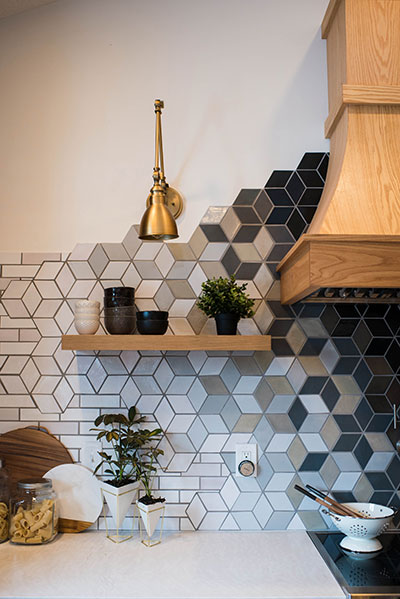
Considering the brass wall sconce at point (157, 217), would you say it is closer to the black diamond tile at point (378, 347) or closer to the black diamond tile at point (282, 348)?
the black diamond tile at point (282, 348)

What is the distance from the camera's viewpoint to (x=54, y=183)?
6.58ft

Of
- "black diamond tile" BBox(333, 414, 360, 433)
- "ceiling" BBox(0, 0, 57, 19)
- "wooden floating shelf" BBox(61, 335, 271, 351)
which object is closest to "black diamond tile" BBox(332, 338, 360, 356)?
"black diamond tile" BBox(333, 414, 360, 433)

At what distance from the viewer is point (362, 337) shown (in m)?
1.93

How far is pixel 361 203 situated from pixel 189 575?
1203 mm

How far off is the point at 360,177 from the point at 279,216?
41cm

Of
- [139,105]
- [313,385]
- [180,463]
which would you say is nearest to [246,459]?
[180,463]

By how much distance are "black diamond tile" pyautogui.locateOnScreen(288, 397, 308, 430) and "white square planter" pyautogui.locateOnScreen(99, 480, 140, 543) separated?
60 cm

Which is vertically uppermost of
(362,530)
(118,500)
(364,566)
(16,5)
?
(16,5)

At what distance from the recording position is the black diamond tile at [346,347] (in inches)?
76.0

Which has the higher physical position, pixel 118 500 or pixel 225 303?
pixel 225 303

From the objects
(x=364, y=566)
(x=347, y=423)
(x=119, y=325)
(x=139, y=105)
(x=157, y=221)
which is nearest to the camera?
(x=364, y=566)

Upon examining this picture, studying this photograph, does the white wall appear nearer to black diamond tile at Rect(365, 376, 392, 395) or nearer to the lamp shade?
the lamp shade

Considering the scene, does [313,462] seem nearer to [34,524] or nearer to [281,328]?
[281,328]

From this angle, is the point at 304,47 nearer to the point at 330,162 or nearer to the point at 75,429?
the point at 330,162
